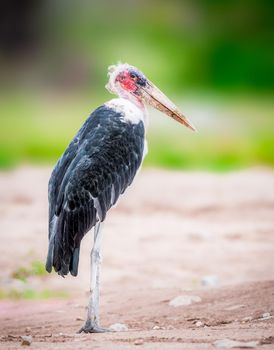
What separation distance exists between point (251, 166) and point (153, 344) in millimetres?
10626

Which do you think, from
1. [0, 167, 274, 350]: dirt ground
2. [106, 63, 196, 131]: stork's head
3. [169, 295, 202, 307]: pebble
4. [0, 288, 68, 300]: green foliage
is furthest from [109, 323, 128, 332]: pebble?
[0, 288, 68, 300]: green foliage

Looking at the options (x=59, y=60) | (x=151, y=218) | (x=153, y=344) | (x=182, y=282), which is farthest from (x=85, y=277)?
(x=59, y=60)

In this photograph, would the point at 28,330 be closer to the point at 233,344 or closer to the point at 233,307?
the point at 233,307

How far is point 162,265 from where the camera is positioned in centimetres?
1023

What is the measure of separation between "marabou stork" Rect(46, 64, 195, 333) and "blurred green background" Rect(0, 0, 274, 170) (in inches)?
555

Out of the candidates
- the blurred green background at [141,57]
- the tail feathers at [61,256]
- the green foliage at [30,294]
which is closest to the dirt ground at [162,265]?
the green foliage at [30,294]

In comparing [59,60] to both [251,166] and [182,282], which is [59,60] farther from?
[182,282]

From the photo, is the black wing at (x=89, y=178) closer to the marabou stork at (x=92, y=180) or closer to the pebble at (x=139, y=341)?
the marabou stork at (x=92, y=180)

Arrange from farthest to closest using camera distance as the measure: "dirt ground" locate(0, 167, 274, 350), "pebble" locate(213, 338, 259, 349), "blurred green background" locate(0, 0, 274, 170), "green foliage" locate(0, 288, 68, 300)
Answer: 1. "blurred green background" locate(0, 0, 274, 170)
2. "green foliage" locate(0, 288, 68, 300)
3. "dirt ground" locate(0, 167, 274, 350)
4. "pebble" locate(213, 338, 259, 349)

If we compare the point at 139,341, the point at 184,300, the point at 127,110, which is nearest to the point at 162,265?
the point at 184,300

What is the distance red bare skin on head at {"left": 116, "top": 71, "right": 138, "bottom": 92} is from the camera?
7.71 m

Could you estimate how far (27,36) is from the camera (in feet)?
77.8

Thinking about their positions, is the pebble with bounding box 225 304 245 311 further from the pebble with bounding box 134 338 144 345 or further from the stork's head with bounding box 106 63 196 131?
the stork's head with bounding box 106 63 196 131

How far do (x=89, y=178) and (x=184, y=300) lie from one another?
136cm
